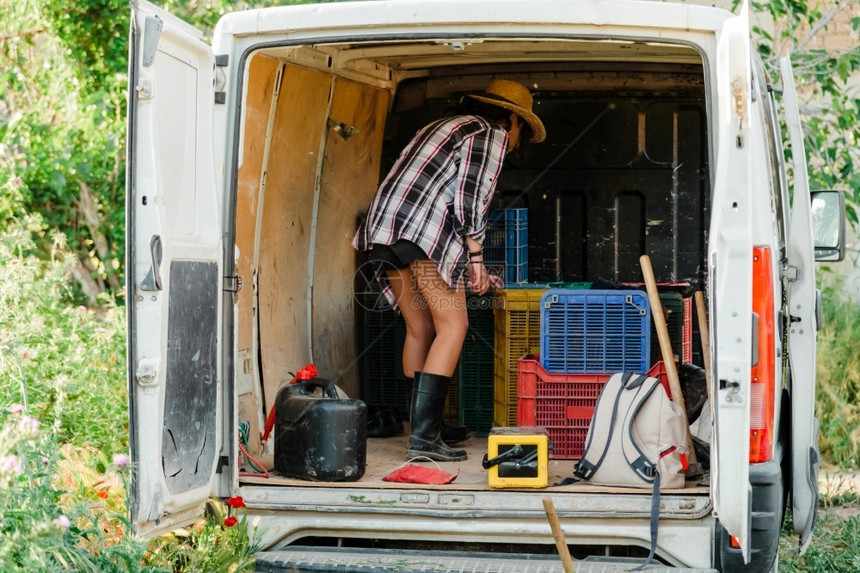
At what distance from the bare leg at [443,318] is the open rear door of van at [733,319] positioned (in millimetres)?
1664

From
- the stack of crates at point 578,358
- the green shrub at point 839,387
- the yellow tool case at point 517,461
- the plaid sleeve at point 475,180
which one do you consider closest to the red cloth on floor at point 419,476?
the yellow tool case at point 517,461

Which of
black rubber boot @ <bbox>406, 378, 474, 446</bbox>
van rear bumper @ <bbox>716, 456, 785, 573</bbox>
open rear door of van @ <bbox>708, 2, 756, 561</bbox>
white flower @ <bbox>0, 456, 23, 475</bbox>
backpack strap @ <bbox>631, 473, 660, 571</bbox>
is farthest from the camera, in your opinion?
black rubber boot @ <bbox>406, 378, 474, 446</bbox>

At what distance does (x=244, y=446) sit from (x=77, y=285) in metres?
4.60

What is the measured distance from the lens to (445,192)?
4984 mm

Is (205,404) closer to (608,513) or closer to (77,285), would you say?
(608,513)

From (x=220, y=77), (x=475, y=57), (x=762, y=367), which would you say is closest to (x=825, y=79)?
(x=475, y=57)

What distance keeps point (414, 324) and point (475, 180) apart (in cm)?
89

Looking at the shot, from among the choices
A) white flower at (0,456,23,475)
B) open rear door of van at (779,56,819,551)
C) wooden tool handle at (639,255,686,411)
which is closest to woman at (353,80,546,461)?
wooden tool handle at (639,255,686,411)

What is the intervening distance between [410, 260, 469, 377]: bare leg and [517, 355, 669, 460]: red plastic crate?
357mm

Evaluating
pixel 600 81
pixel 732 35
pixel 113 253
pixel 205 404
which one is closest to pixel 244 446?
pixel 205 404

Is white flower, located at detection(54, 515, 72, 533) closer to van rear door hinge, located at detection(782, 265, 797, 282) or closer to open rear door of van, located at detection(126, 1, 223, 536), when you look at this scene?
open rear door of van, located at detection(126, 1, 223, 536)

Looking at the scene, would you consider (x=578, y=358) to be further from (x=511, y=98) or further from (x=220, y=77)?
(x=220, y=77)

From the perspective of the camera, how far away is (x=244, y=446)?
4473 millimetres

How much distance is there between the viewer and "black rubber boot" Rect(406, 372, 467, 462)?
4859 mm
